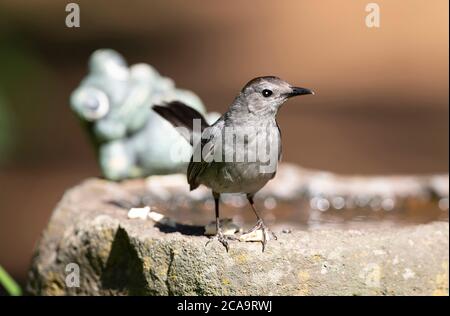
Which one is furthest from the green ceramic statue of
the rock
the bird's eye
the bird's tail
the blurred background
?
the blurred background

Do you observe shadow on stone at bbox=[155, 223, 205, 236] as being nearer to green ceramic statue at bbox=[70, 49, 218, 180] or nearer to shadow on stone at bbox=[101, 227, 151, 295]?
shadow on stone at bbox=[101, 227, 151, 295]

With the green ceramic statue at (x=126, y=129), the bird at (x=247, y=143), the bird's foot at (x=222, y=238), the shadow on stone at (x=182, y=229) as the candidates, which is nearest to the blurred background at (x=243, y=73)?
the green ceramic statue at (x=126, y=129)

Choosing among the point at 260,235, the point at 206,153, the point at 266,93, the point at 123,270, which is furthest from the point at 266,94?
the point at 123,270

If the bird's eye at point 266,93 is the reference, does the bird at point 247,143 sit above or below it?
below

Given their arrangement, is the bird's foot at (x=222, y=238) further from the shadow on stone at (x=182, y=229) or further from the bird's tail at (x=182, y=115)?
the bird's tail at (x=182, y=115)

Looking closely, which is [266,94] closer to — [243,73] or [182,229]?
[182,229]
